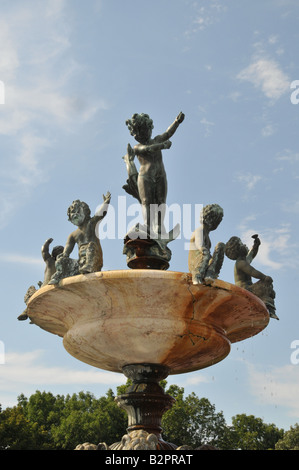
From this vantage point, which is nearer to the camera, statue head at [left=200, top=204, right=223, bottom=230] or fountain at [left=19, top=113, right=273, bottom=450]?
fountain at [left=19, top=113, right=273, bottom=450]

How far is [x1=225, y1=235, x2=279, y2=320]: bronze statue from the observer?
935 centimetres

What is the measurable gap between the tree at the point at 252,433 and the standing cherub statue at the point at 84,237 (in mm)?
31197

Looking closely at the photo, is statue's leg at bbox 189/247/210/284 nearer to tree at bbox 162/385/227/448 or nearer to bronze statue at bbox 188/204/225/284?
bronze statue at bbox 188/204/225/284

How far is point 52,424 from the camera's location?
124 ft

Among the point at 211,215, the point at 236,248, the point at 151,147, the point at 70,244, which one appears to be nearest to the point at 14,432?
the point at 70,244

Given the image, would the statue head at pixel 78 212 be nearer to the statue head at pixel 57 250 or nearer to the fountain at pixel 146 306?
the fountain at pixel 146 306

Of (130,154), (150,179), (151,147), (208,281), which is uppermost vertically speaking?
(130,154)

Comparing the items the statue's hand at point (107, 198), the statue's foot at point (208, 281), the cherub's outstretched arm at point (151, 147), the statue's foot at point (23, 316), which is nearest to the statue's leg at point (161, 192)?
the cherub's outstretched arm at point (151, 147)

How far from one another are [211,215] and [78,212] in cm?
220

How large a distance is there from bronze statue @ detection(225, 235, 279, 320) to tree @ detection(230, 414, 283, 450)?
2989cm

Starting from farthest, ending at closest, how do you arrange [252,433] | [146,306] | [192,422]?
[252,433] → [192,422] → [146,306]

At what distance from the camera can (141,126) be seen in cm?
981

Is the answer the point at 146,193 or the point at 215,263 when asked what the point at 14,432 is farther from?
the point at 215,263

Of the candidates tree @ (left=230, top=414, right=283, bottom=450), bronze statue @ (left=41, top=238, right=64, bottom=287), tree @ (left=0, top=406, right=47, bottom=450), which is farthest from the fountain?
tree @ (left=230, top=414, right=283, bottom=450)
